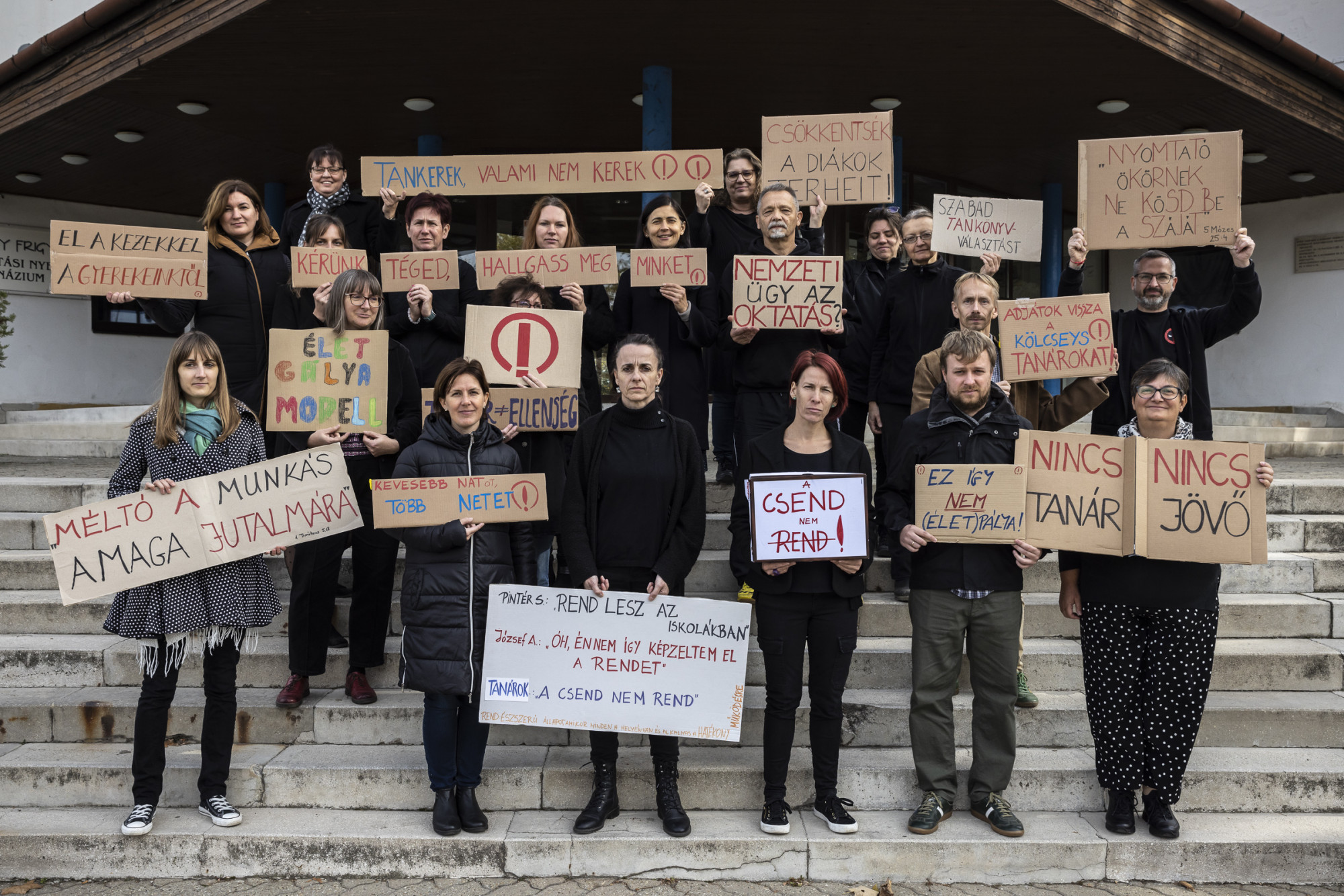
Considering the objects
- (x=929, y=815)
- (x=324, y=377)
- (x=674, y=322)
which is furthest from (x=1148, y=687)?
(x=324, y=377)

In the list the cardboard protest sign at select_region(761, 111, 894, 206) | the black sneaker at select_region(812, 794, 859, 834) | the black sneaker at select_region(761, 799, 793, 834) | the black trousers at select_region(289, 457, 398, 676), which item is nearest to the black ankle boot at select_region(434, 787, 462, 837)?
the black trousers at select_region(289, 457, 398, 676)

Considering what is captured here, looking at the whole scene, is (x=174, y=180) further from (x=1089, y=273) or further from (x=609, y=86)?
(x=1089, y=273)

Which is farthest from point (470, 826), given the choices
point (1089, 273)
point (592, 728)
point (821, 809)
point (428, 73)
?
point (1089, 273)

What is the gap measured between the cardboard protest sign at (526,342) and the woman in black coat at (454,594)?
35cm

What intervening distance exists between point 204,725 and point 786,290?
3187 mm

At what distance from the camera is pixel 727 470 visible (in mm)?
5875

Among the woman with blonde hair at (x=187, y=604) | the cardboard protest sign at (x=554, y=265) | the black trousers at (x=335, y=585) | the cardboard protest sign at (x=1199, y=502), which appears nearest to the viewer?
the cardboard protest sign at (x=1199, y=502)

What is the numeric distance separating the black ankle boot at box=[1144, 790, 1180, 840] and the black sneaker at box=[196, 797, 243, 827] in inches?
146

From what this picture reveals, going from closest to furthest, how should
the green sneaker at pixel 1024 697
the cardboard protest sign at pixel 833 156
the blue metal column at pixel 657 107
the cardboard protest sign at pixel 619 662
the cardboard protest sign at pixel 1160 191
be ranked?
the cardboard protest sign at pixel 619 662 < the green sneaker at pixel 1024 697 < the cardboard protest sign at pixel 1160 191 < the cardboard protest sign at pixel 833 156 < the blue metal column at pixel 657 107

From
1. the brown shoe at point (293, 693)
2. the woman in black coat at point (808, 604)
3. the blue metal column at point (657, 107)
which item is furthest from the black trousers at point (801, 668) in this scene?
the blue metal column at point (657, 107)

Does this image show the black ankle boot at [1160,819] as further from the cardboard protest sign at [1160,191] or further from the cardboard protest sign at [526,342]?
the cardboard protest sign at [526,342]

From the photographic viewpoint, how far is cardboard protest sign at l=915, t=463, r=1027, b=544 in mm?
3674

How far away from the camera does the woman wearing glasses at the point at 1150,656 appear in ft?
12.1

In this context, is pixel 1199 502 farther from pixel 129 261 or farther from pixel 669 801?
pixel 129 261
